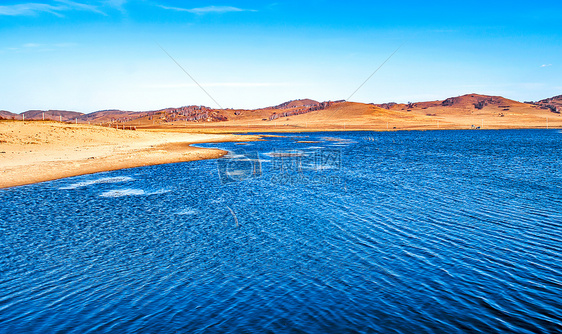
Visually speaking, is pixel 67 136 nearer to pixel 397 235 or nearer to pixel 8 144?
pixel 8 144

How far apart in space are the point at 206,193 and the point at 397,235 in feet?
47.9

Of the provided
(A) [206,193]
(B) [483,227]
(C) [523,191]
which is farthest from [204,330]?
(C) [523,191]

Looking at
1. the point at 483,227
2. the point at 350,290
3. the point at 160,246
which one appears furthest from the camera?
the point at 483,227

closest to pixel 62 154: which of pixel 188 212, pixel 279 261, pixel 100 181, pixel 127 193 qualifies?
pixel 100 181

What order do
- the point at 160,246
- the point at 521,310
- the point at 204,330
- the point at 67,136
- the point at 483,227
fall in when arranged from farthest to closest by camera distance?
the point at 67,136 → the point at 483,227 → the point at 160,246 → the point at 521,310 → the point at 204,330

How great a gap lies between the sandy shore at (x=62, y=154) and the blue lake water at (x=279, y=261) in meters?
6.06

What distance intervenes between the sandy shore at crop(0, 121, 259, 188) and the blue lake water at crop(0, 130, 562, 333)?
606 centimetres

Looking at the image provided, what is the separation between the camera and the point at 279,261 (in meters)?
14.2

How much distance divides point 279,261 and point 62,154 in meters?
41.0

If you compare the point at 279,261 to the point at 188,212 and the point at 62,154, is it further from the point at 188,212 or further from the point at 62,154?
the point at 62,154

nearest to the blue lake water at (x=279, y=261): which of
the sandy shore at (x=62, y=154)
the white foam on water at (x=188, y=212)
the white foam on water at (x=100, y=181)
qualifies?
the white foam on water at (x=188, y=212)

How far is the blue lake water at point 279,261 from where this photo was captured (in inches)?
398

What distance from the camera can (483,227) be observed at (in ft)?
60.1

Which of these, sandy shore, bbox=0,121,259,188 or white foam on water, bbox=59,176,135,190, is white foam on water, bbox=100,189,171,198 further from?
sandy shore, bbox=0,121,259,188
